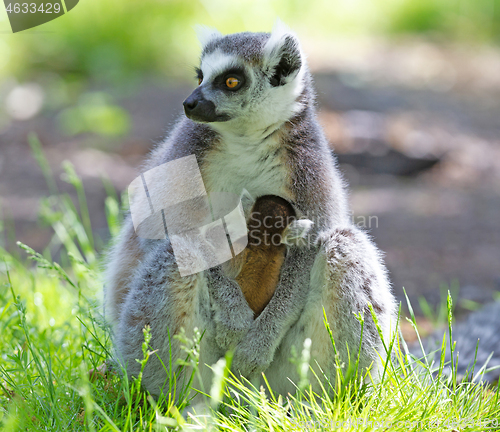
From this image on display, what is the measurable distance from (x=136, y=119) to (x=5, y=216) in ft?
12.2

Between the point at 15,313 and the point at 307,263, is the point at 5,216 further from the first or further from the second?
the point at 307,263

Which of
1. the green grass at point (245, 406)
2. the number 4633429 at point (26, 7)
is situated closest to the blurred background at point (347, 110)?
the number 4633429 at point (26, 7)

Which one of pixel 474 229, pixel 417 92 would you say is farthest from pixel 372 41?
pixel 474 229

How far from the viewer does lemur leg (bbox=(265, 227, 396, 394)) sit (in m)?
2.40

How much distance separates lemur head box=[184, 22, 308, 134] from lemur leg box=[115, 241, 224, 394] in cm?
81

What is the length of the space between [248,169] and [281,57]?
0.69 metres

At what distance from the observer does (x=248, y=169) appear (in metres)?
2.76

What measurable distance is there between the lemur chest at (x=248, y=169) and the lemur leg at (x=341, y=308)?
41 cm

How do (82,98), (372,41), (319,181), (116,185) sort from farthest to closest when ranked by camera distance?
(372,41), (82,98), (116,185), (319,181)

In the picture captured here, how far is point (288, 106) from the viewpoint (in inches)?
112

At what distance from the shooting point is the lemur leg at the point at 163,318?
2.30 meters

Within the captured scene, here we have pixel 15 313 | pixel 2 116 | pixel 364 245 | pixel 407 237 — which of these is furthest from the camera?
pixel 2 116

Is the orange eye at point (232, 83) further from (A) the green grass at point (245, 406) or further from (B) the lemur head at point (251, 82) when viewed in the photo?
(A) the green grass at point (245, 406)

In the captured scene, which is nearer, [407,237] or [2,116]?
[407,237]
